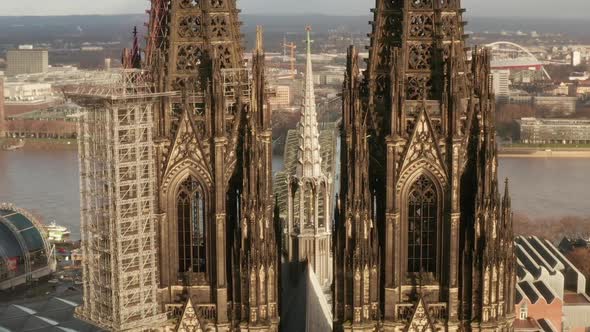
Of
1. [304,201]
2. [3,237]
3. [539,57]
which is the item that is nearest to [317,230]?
[304,201]

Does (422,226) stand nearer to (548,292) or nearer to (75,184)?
(548,292)

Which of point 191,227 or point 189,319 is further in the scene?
point 191,227

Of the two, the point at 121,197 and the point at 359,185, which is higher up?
the point at 359,185

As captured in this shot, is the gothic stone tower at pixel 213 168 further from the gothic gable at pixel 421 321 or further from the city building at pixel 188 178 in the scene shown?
the gothic gable at pixel 421 321

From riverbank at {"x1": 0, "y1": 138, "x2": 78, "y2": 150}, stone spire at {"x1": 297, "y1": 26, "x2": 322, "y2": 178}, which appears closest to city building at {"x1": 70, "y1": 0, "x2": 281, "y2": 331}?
stone spire at {"x1": 297, "y1": 26, "x2": 322, "y2": 178}

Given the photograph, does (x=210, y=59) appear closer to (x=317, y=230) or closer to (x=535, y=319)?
(x=317, y=230)

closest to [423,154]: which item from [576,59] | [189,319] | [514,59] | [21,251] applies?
[189,319]
